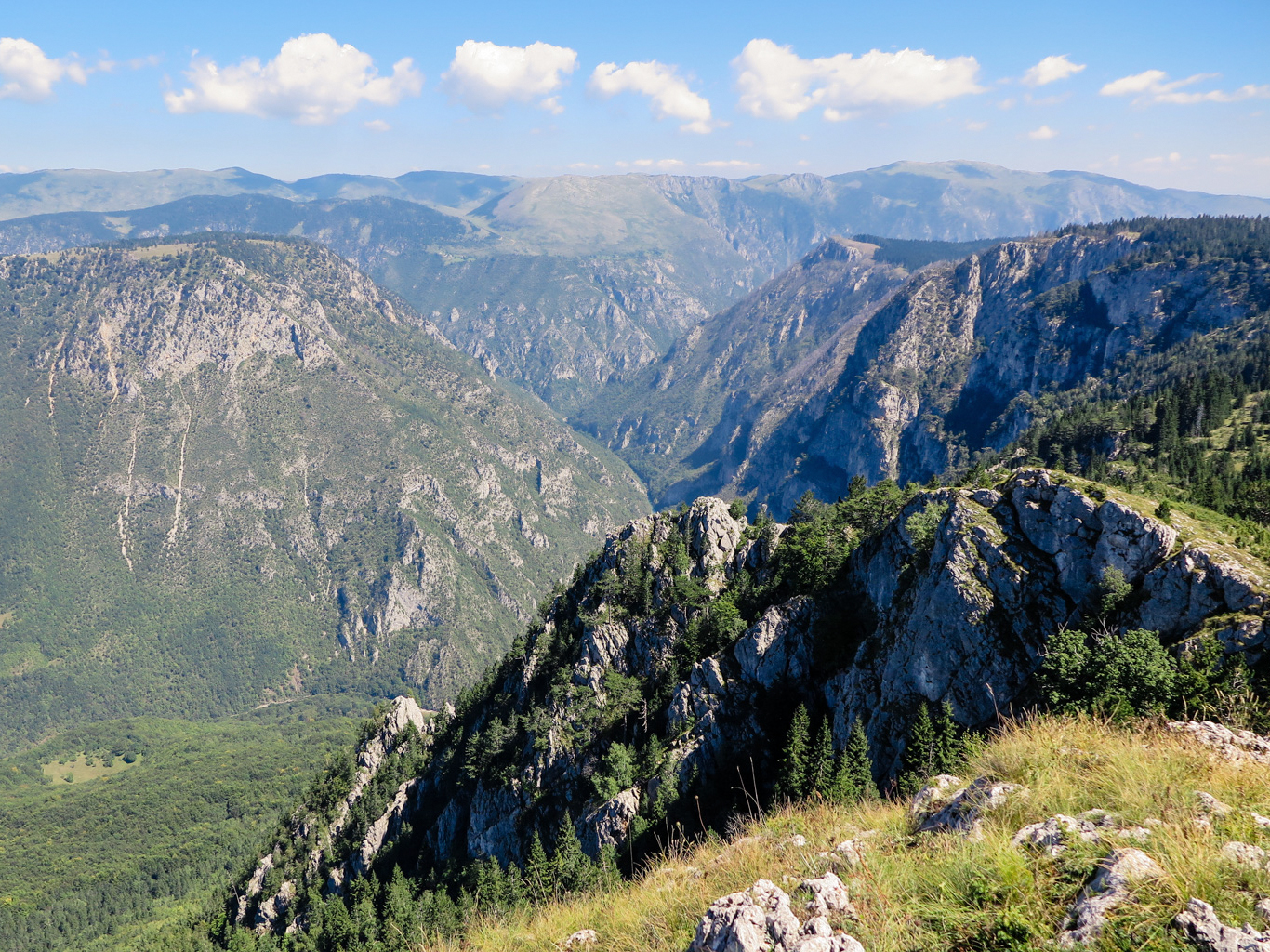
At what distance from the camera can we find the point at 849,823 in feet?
48.7

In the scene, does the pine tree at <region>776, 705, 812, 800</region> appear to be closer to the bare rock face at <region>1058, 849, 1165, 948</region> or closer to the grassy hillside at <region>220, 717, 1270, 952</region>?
the grassy hillside at <region>220, 717, 1270, 952</region>

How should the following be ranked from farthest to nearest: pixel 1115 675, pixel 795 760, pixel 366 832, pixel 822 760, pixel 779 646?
pixel 366 832 < pixel 779 646 < pixel 795 760 < pixel 822 760 < pixel 1115 675

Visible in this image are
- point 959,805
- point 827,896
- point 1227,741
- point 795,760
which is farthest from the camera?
point 795,760

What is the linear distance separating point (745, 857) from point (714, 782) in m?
57.1

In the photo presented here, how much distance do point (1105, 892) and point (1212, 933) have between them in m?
1.22

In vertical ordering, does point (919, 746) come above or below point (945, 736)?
below

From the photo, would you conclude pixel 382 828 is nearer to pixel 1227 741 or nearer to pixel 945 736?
pixel 945 736

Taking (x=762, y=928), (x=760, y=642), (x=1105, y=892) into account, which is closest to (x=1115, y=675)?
Answer: (x=1105, y=892)

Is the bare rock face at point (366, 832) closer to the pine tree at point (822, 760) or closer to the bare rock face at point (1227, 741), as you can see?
the pine tree at point (822, 760)

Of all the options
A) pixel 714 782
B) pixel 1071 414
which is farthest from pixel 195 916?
pixel 1071 414

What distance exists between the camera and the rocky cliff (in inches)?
1745

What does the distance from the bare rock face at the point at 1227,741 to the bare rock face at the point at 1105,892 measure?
7.15m

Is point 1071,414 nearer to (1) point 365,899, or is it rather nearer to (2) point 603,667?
(2) point 603,667

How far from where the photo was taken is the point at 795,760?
52344mm
